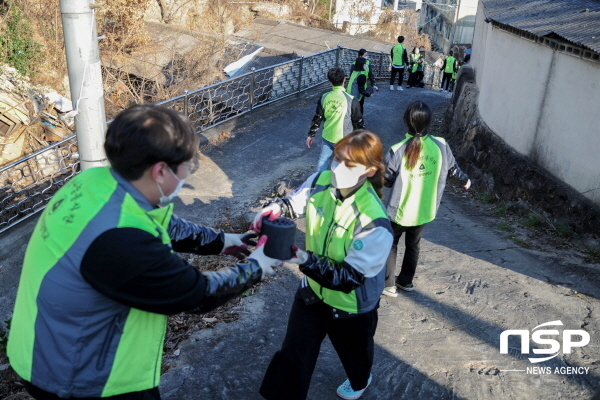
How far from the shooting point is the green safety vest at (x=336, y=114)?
6.56 meters

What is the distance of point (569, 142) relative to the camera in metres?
6.20

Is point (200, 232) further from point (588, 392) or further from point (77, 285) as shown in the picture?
point (588, 392)

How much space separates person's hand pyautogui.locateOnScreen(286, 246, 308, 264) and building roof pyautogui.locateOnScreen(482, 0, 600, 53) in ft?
13.9

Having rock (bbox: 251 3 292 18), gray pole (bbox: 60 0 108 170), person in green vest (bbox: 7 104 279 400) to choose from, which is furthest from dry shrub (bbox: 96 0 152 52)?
person in green vest (bbox: 7 104 279 400)

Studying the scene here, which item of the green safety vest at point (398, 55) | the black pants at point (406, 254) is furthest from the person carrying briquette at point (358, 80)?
the green safety vest at point (398, 55)

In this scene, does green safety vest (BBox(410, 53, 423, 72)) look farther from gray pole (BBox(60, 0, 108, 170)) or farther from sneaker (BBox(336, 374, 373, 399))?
sneaker (BBox(336, 374, 373, 399))

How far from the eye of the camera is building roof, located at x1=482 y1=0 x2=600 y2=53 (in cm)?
588

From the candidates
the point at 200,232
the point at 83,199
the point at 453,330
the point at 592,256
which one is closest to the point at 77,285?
the point at 83,199

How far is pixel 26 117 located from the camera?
10711 millimetres

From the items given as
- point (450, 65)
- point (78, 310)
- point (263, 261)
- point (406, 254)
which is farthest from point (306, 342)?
point (450, 65)

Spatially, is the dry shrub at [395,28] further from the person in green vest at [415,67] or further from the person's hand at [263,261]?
the person's hand at [263,261]

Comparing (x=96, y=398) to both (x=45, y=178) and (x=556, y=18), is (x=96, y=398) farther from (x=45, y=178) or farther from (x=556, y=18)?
(x=556, y=18)

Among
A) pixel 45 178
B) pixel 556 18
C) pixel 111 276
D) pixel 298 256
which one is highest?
pixel 556 18

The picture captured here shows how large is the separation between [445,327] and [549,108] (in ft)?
11.9
